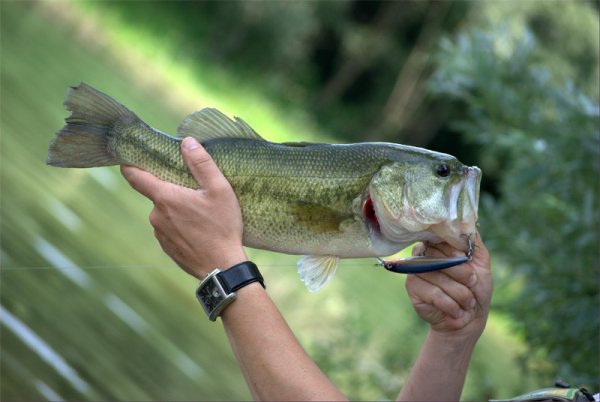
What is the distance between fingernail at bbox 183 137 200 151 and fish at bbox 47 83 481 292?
0.05 meters

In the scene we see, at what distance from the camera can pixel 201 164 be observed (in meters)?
2.58

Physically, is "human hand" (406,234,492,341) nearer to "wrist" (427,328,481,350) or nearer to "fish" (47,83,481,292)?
"wrist" (427,328,481,350)

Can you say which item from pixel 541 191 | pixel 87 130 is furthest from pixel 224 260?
pixel 541 191

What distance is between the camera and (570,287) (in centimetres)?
579

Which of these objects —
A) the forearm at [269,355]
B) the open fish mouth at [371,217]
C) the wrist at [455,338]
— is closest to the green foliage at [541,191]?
the wrist at [455,338]

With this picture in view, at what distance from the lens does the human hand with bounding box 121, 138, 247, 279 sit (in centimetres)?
248

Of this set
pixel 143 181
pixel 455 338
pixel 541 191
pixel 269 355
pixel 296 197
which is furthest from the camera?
pixel 541 191

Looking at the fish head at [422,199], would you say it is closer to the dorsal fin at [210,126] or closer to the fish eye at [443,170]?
the fish eye at [443,170]

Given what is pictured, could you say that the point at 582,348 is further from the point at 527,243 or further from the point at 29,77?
the point at 29,77

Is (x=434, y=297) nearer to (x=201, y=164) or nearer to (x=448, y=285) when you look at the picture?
(x=448, y=285)

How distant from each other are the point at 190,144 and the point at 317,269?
480 millimetres

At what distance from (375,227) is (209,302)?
53 centimetres

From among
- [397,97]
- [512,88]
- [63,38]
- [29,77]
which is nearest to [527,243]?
[512,88]

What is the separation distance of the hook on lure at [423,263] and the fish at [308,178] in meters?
0.04
